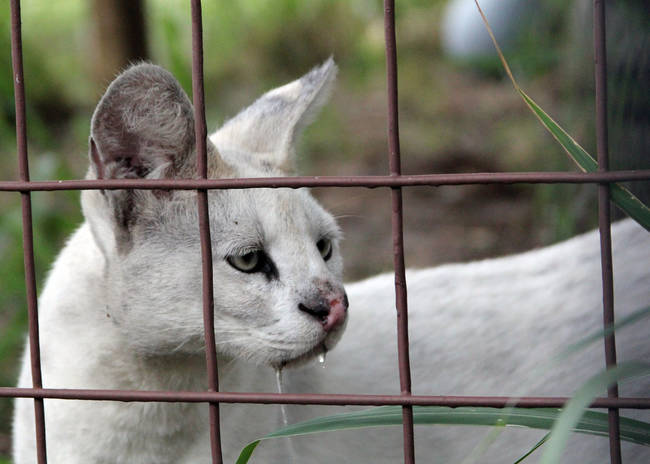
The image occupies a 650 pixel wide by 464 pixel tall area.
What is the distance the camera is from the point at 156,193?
1829mm

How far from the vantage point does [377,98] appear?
7.22 m

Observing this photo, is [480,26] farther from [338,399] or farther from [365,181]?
[338,399]

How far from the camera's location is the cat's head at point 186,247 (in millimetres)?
1654

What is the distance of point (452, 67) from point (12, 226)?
5.40 meters

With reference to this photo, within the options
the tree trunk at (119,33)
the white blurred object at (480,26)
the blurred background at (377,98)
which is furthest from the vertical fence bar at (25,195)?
the white blurred object at (480,26)

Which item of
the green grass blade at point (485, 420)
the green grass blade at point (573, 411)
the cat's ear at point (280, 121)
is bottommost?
the green grass blade at point (573, 411)

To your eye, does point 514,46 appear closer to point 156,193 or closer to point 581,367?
point 581,367

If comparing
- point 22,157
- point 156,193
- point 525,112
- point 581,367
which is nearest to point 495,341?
point 581,367

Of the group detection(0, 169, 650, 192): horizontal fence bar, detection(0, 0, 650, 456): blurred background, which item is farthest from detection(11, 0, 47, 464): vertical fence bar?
detection(0, 0, 650, 456): blurred background

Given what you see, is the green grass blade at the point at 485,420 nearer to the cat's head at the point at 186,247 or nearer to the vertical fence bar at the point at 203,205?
the vertical fence bar at the point at 203,205

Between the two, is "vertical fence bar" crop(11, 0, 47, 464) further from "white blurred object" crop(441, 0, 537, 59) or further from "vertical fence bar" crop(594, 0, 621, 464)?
"white blurred object" crop(441, 0, 537, 59)

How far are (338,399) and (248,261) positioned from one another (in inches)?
18.4

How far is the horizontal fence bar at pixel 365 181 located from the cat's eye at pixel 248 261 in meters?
0.31

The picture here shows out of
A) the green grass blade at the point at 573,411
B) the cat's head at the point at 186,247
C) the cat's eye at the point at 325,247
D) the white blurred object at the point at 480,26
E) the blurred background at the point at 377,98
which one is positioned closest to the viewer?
the green grass blade at the point at 573,411
